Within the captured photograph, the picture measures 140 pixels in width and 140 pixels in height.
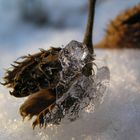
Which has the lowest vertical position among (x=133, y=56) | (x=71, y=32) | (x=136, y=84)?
(x=136, y=84)

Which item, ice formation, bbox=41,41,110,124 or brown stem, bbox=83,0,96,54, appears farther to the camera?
brown stem, bbox=83,0,96,54

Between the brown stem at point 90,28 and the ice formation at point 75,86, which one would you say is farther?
the brown stem at point 90,28

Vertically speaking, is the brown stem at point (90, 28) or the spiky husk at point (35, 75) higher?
the brown stem at point (90, 28)

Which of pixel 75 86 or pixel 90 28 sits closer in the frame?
pixel 75 86

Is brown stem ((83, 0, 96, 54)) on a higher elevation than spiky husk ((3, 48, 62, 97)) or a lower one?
higher

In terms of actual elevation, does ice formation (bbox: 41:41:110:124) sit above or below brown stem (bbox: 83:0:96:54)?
below

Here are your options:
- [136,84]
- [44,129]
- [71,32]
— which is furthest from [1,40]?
[44,129]

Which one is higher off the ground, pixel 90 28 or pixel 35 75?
pixel 90 28

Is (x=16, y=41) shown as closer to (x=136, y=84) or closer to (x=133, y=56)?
(x=133, y=56)

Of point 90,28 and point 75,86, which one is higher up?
point 90,28

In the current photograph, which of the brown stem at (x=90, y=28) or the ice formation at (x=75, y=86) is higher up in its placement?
the brown stem at (x=90, y=28)

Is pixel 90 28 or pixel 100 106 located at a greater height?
pixel 90 28
